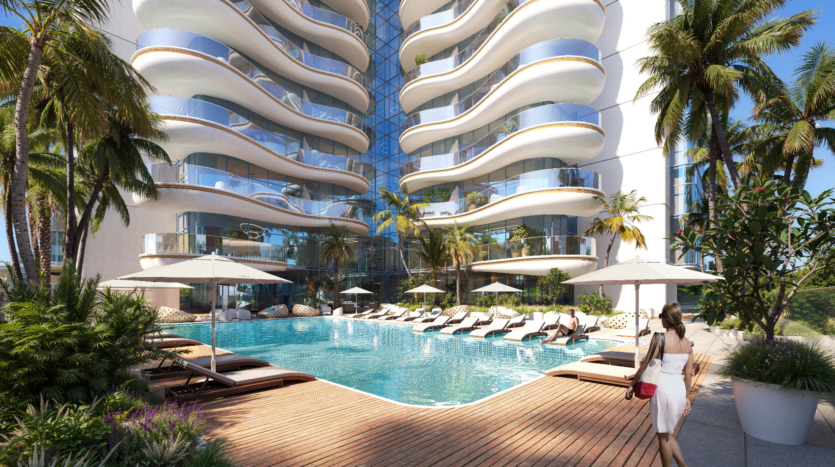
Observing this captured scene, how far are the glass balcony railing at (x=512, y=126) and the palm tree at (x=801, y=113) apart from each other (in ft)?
26.2

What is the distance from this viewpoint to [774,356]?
5102 mm

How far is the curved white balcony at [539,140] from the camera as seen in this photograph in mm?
23031

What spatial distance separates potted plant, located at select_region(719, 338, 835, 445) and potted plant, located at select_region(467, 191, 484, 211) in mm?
22173

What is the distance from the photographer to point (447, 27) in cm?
3142

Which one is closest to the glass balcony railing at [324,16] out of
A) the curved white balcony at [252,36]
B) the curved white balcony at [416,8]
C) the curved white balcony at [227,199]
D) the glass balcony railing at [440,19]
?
the curved white balcony at [252,36]

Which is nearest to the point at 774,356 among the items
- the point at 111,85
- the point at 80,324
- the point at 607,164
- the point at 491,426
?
the point at 491,426

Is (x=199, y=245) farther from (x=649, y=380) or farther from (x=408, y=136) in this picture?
(x=649, y=380)

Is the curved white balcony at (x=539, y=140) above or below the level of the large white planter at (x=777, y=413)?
above

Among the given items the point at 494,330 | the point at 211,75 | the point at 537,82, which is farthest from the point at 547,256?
the point at 211,75

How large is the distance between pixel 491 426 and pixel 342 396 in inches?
110

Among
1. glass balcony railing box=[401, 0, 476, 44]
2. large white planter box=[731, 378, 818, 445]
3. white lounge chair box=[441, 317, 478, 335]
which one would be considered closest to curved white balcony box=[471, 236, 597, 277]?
white lounge chair box=[441, 317, 478, 335]

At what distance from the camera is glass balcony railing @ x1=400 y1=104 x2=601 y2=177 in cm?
2336

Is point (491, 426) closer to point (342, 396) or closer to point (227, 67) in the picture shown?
point (342, 396)

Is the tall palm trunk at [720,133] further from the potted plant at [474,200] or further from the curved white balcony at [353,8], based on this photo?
the curved white balcony at [353,8]
